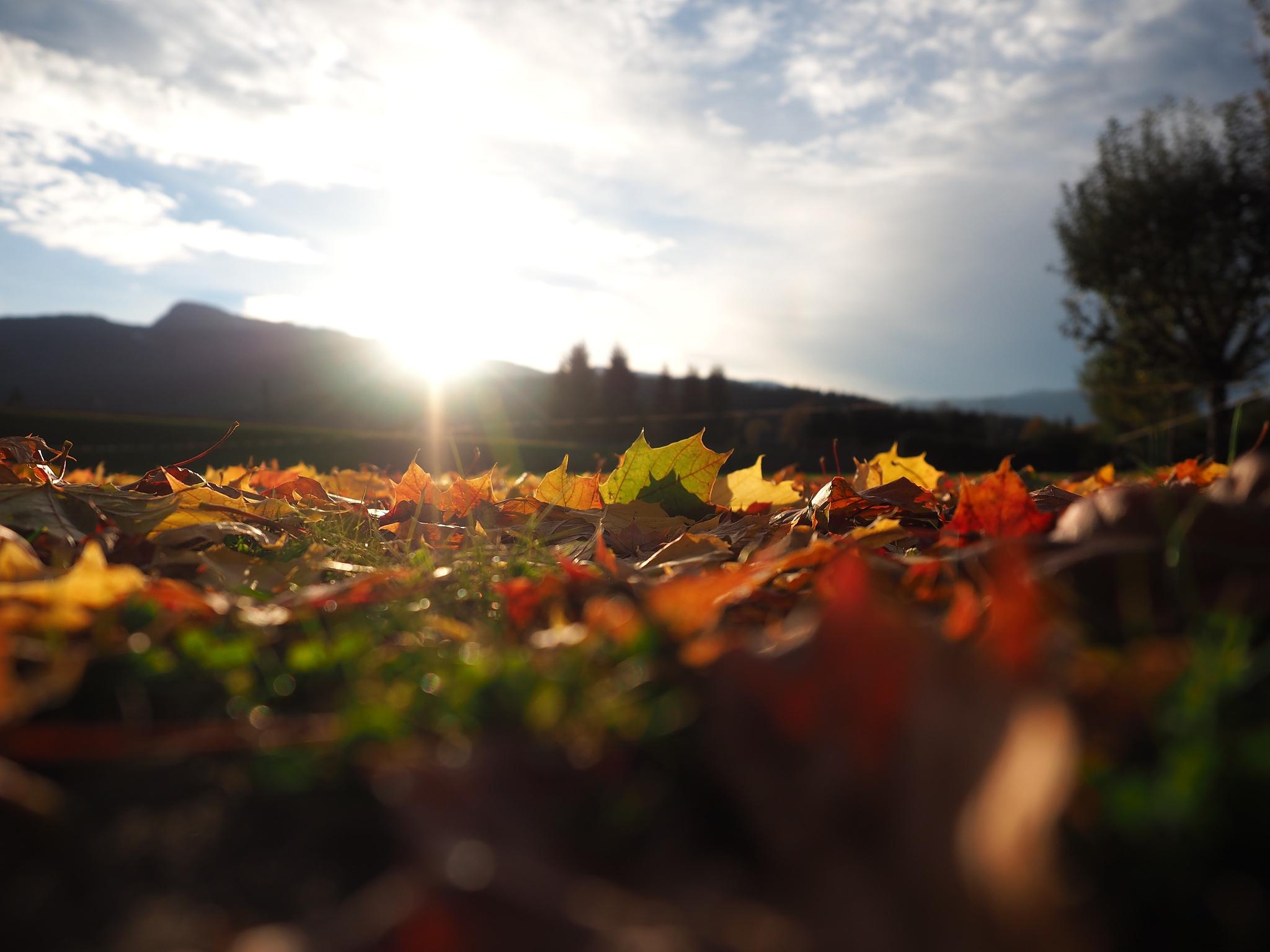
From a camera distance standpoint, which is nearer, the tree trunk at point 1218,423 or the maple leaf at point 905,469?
the maple leaf at point 905,469

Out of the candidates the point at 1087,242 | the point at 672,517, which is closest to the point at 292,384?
the point at 1087,242

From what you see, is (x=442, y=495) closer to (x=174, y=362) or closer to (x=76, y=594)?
(x=76, y=594)

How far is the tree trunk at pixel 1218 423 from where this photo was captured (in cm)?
2233

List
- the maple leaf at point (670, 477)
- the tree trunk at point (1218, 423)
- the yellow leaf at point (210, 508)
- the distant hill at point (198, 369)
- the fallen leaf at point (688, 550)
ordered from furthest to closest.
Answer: the distant hill at point (198, 369) → the tree trunk at point (1218, 423) → the maple leaf at point (670, 477) → the yellow leaf at point (210, 508) → the fallen leaf at point (688, 550)

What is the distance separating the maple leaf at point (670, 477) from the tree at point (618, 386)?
51.0 metres

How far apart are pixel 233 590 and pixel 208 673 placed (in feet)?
1.47

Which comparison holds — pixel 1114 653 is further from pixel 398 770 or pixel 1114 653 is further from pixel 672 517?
pixel 672 517

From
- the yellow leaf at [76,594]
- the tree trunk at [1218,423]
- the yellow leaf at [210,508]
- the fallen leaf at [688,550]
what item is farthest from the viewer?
the tree trunk at [1218,423]

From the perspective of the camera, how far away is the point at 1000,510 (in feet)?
3.95

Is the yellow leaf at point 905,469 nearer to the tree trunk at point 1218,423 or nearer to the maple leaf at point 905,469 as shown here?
the maple leaf at point 905,469

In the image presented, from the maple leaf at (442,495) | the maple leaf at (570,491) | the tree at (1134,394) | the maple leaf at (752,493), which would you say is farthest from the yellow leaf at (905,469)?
the tree at (1134,394)

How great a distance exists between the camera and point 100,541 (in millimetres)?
1390

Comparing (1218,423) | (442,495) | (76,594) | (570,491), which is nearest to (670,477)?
(570,491)

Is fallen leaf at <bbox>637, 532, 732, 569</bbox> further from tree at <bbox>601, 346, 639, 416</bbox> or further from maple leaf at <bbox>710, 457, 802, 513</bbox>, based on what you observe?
tree at <bbox>601, 346, 639, 416</bbox>
